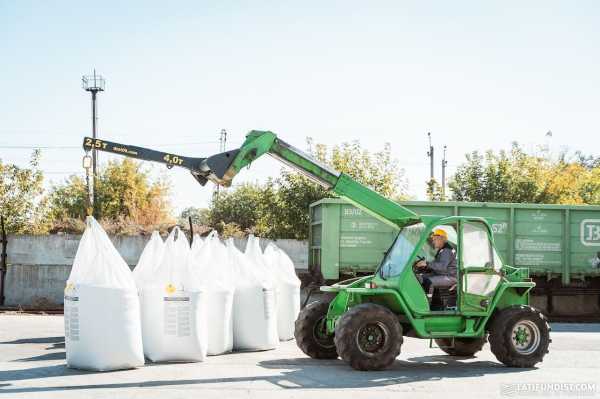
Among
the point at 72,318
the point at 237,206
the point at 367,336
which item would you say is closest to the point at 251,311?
the point at 367,336

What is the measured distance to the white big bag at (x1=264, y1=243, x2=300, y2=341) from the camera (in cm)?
1216

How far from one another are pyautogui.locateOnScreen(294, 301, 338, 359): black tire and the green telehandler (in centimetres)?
1

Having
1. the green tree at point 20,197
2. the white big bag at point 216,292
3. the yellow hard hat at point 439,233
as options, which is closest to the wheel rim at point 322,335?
the white big bag at point 216,292

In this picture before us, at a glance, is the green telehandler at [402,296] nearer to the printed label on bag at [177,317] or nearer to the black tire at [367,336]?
the black tire at [367,336]

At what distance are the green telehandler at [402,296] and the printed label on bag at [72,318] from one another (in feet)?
5.91

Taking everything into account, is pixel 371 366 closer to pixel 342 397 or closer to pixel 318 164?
pixel 342 397

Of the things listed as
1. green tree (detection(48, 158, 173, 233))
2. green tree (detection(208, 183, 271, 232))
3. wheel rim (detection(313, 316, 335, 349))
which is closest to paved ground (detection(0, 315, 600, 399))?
wheel rim (detection(313, 316, 335, 349))

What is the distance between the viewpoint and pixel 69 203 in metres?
43.8

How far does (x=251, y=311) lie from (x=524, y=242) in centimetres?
938

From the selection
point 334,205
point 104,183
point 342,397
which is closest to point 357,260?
point 334,205

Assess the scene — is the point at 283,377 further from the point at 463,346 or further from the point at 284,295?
the point at 284,295

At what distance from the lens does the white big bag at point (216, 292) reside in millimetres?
10055

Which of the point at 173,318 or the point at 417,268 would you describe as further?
the point at 417,268

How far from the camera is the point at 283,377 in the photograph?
8711 mm
